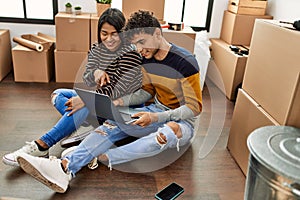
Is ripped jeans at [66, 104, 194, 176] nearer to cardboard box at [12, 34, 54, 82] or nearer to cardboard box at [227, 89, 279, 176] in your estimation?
cardboard box at [227, 89, 279, 176]

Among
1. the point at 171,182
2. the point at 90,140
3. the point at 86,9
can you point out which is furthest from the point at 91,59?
the point at 86,9

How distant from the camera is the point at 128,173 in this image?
1.75 meters

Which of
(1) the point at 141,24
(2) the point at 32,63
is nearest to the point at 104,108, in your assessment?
(1) the point at 141,24

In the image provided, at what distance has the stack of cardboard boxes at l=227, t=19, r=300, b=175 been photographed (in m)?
1.39

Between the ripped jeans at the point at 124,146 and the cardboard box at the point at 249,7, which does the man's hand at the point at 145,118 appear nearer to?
the ripped jeans at the point at 124,146

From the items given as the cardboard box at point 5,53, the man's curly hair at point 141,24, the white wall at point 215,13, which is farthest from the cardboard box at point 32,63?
the man's curly hair at point 141,24

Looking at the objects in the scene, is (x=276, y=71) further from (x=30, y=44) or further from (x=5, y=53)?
(x=5, y=53)

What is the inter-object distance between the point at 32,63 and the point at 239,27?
82.6 inches

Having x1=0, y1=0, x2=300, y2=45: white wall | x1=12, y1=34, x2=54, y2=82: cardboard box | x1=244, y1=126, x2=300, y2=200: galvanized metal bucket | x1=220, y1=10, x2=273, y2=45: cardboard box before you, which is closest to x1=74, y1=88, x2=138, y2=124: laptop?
x1=244, y1=126, x2=300, y2=200: galvanized metal bucket

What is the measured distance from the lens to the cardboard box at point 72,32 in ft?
9.12

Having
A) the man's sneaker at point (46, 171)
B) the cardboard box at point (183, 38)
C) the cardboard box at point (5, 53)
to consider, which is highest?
the cardboard box at point (183, 38)

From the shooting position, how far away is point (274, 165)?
1.04 m

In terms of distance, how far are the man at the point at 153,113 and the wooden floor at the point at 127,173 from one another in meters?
0.11

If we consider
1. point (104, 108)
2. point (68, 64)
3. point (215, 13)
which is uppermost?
point (215, 13)
